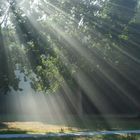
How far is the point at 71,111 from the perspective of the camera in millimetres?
28797

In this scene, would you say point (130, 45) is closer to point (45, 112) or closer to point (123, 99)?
point (123, 99)

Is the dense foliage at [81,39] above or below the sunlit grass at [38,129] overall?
above

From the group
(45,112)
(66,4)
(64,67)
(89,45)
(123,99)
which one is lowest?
(45,112)

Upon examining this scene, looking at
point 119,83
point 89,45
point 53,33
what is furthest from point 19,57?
point 119,83

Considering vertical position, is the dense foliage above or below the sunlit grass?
above

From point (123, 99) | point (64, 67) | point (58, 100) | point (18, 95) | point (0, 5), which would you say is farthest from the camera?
point (18, 95)

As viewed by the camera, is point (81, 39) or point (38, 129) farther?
point (81, 39)

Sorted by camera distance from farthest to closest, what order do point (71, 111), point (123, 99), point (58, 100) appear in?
point (58, 100)
point (71, 111)
point (123, 99)

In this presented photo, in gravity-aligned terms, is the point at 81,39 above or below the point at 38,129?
above

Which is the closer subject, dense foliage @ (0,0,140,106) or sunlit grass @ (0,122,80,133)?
sunlit grass @ (0,122,80,133)

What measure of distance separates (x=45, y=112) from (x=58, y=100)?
6.95ft

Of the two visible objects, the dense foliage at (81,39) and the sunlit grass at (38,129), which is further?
the dense foliage at (81,39)

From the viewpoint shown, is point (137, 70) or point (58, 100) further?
point (58, 100)

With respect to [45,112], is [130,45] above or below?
above
